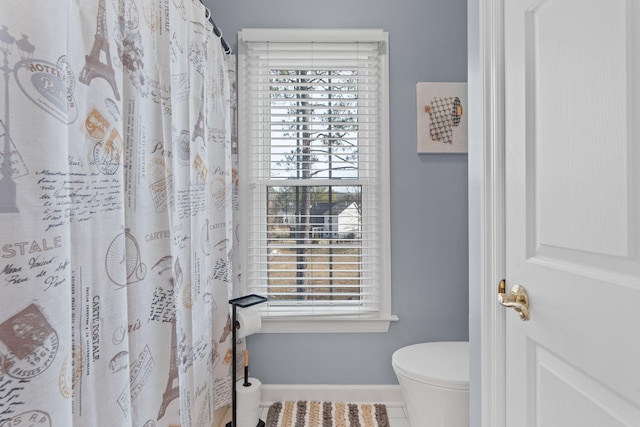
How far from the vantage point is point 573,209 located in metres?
0.79

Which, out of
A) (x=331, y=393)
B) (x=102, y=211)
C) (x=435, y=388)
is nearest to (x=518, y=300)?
(x=435, y=388)

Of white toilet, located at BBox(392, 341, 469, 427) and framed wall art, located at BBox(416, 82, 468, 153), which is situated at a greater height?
framed wall art, located at BBox(416, 82, 468, 153)

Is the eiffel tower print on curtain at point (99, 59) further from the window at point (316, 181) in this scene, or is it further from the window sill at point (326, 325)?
the window sill at point (326, 325)

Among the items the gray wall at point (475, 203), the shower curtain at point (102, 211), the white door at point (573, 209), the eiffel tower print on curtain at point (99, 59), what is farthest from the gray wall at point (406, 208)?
the eiffel tower print on curtain at point (99, 59)

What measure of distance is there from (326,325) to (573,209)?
5.36ft

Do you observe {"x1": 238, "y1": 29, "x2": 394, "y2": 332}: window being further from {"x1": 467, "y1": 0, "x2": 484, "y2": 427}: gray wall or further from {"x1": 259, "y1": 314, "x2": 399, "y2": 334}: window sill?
{"x1": 467, "y1": 0, "x2": 484, "y2": 427}: gray wall

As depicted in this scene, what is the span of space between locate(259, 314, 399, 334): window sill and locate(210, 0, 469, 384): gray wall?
0.04 metres

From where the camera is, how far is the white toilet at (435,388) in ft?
5.14

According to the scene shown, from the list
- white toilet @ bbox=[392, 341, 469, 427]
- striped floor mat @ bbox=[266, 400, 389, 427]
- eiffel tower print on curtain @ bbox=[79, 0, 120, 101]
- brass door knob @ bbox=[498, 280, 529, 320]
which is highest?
eiffel tower print on curtain @ bbox=[79, 0, 120, 101]

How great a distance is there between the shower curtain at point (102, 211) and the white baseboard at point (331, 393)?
667 millimetres

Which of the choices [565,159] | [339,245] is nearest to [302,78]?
[339,245]

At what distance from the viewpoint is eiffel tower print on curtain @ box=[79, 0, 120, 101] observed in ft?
2.96

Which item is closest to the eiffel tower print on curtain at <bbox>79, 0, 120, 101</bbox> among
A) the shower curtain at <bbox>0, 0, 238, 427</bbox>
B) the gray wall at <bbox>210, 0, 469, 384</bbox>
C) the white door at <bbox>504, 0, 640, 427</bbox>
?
the shower curtain at <bbox>0, 0, 238, 427</bbox>

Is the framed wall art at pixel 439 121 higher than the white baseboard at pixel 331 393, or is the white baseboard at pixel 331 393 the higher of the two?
the framed wall art at pixel 439 121
